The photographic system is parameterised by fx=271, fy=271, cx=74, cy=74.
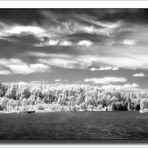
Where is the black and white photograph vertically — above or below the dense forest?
above

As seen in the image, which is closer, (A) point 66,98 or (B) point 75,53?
(B) point 75,53

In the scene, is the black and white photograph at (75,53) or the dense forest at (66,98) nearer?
the black and white photograph at (75,53)

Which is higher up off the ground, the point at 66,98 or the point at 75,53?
the point at 75,53

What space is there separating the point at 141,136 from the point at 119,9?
2.13 metres

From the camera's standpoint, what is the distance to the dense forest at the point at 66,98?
4.99m

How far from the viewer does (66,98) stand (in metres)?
5.42

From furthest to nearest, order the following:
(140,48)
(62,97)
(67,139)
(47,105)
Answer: (47,105) → (62,97) → (140,48) → (67,139)

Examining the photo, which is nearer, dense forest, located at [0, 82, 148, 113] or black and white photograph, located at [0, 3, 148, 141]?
black and white photograph, located at [0, 3, 148, 141]

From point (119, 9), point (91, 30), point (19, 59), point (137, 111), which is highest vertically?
point (119, 9)

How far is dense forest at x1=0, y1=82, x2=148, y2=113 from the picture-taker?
4988 millimetres

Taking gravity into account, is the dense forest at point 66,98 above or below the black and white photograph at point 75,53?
below

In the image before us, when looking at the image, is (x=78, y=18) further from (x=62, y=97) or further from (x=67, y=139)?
(x=67, y=139)
